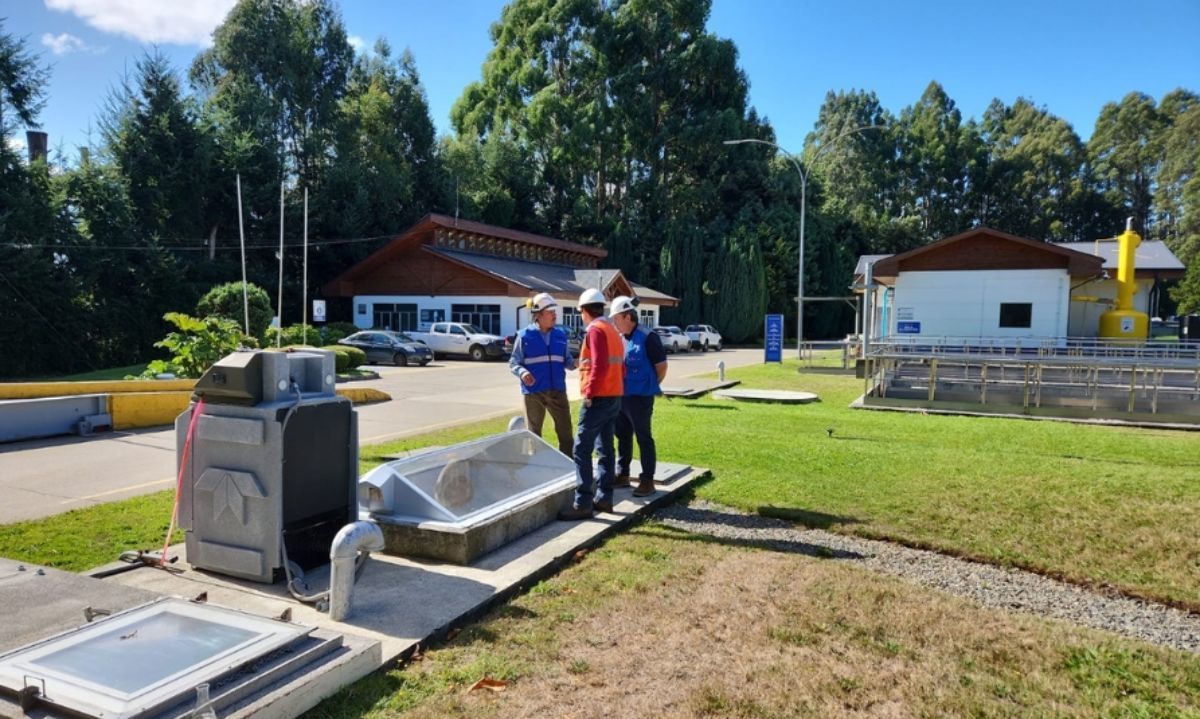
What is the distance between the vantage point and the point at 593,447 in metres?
6.29

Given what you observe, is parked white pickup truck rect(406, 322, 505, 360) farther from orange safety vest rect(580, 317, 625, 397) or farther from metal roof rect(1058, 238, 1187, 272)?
orange safety vest rect(580, 317, 625, 397)

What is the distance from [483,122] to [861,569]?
2458 inches

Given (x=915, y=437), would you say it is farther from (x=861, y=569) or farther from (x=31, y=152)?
(x=31, y=152)

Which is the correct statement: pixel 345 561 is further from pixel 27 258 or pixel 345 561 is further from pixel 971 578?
pixel 27 258

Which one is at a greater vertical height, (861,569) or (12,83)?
(12,83)

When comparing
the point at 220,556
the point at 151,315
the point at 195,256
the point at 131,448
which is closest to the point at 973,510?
the point at 220,556

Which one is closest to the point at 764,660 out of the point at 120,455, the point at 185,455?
the point at 185,455

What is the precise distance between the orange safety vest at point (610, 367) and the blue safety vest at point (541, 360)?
109 centimetres

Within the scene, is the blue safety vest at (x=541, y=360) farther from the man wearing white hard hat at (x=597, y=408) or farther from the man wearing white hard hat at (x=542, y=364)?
the man wearing white hard hat at (x=597, y=408)

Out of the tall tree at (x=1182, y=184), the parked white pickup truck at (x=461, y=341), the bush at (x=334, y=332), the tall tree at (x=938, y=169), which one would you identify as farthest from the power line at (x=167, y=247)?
the tall tree at (x=1182, y=184)

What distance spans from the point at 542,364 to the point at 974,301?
22.9 meters

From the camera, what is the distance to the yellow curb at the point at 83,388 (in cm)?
1177

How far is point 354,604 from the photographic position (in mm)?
4223

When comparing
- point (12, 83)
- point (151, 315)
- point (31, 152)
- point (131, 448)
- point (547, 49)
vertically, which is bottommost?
point (131, 448)
